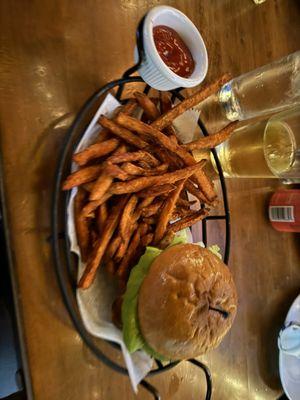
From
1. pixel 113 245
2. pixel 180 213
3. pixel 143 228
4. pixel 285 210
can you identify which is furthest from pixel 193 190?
pixel 285 210

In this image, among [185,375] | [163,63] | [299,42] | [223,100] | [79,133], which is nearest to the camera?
[163,63]

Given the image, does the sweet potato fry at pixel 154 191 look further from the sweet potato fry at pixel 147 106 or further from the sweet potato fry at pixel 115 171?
the sweet potato fry at pixel 147 106

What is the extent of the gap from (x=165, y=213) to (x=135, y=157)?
0.16 metres

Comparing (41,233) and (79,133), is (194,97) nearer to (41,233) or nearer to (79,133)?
(79,133)

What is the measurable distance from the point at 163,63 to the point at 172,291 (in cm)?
50

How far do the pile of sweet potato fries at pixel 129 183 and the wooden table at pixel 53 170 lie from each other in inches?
4.6

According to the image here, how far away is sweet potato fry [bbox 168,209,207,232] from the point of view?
907mm

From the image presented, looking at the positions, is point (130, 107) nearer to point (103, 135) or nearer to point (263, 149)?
point (103, 135)

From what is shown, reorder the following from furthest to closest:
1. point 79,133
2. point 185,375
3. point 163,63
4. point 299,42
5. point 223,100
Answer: point 299,42 < point 223,100 < point 185,375 < point 79,133 < point 163,63

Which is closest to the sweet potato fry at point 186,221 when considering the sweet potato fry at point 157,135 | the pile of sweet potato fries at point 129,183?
the pile of sweet potato fries at point 129,183

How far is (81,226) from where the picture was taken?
79 centimetres

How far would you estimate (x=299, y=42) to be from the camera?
1522 millimetres

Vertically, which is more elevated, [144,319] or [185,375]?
[144,319]

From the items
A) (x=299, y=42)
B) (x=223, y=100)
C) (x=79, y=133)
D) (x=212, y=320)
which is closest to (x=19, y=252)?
(x=79, y=133)
